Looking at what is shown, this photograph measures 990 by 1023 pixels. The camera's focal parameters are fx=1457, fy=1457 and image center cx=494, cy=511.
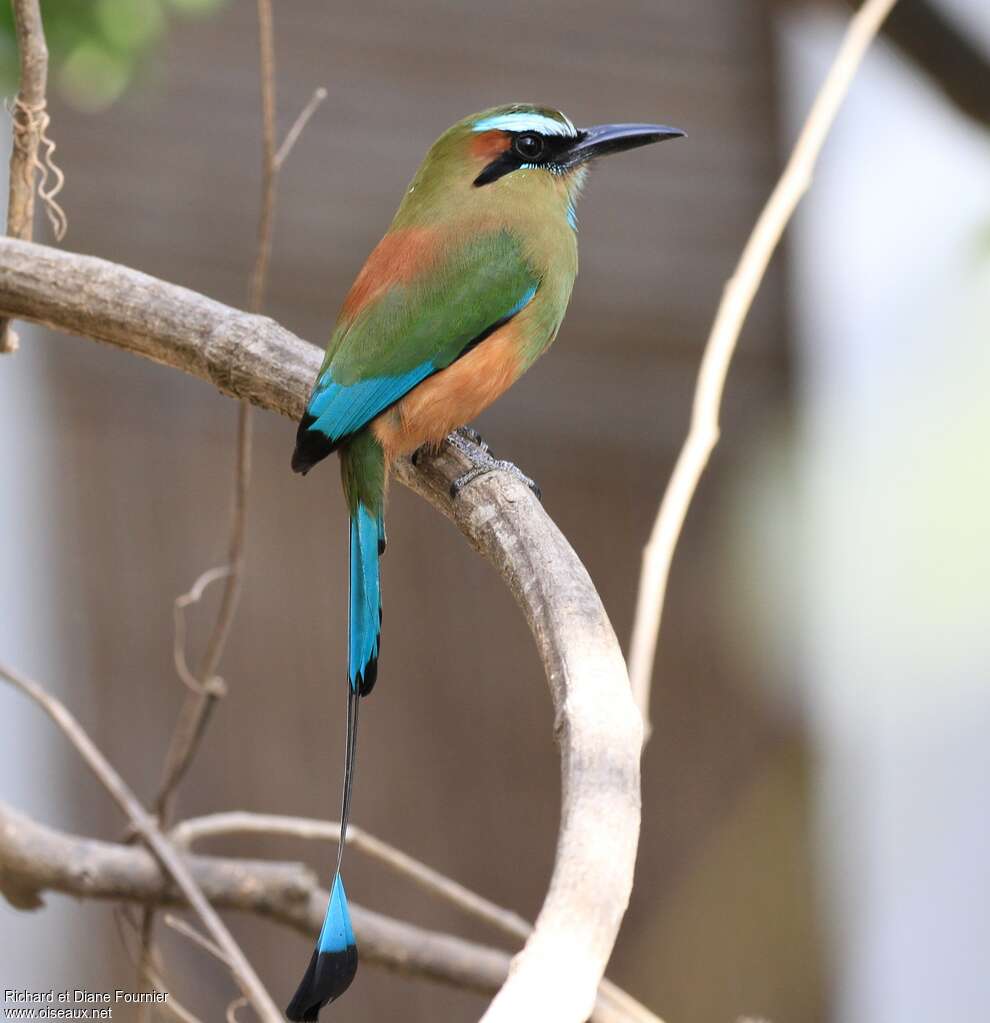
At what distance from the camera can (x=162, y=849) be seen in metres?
1.69

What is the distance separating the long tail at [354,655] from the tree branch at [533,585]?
0.21ft

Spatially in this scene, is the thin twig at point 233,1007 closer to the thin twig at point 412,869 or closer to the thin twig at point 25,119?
the thin twig at point 412,869

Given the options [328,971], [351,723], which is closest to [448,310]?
[351,723]

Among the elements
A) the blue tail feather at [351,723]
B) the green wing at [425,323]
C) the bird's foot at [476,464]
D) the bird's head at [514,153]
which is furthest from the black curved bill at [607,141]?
the blue tail feather at [351,723]

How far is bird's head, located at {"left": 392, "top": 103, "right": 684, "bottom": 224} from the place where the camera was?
6.33 ft

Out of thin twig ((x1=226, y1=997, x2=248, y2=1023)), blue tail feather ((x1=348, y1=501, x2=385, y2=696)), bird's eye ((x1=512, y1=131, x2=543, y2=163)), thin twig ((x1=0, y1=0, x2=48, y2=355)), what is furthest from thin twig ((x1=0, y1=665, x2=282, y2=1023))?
bird's eye ((x1=512, y1=131, x2=543, y2=163))

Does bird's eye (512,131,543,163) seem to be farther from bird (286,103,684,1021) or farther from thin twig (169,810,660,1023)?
thin twig (169,810,660,1023)

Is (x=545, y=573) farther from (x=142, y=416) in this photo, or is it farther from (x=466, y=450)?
(x=142, y=416)

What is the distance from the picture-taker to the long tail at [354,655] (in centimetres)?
113

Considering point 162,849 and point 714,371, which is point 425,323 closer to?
point 714,371

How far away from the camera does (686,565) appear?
13.4 feet

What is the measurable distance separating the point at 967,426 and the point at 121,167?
2.26 m

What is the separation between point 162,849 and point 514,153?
3.29ft

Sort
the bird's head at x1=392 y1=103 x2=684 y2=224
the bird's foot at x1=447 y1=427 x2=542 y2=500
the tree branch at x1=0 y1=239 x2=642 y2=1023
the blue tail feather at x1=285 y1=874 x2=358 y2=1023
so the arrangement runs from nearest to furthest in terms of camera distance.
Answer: the tree branch at x1=0 y1=239 x2=642 y2=1023 → the blue tail feather at x1=285 y1=874 x2=358 y2=1023 → the bird's foot at x1=447 y1=427 x2=542 y2=500 → the bird's head at x1=392 y1=103 x2=684 y2=224
